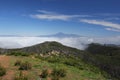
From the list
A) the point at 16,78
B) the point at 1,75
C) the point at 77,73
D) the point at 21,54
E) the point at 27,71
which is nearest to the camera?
the point at 16,78

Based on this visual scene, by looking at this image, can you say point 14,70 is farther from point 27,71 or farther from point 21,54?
point 21,54

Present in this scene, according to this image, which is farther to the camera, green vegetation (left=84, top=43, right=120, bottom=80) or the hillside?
green vegetation (left=84, top=43, right=120, bottom=80)

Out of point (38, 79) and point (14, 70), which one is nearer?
point (38, 79)

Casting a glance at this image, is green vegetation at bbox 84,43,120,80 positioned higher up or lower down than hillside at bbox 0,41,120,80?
lower down

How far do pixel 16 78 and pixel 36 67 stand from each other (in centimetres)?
544

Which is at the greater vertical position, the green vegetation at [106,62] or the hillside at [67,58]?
the hillside at [67,58]

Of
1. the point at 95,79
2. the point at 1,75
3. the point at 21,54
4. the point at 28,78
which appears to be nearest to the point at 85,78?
the point at 95,79

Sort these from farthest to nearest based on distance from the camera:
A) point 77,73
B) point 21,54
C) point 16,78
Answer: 1. point 21,54
2. point 77,73
3. point 16,78

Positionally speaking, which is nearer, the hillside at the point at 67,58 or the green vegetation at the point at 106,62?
the hillside at the point at 67,58

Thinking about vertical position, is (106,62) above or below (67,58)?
below

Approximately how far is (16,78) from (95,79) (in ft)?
26.9

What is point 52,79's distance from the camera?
2211cm

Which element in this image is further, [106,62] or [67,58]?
[106,62]

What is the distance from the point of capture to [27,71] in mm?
24484
